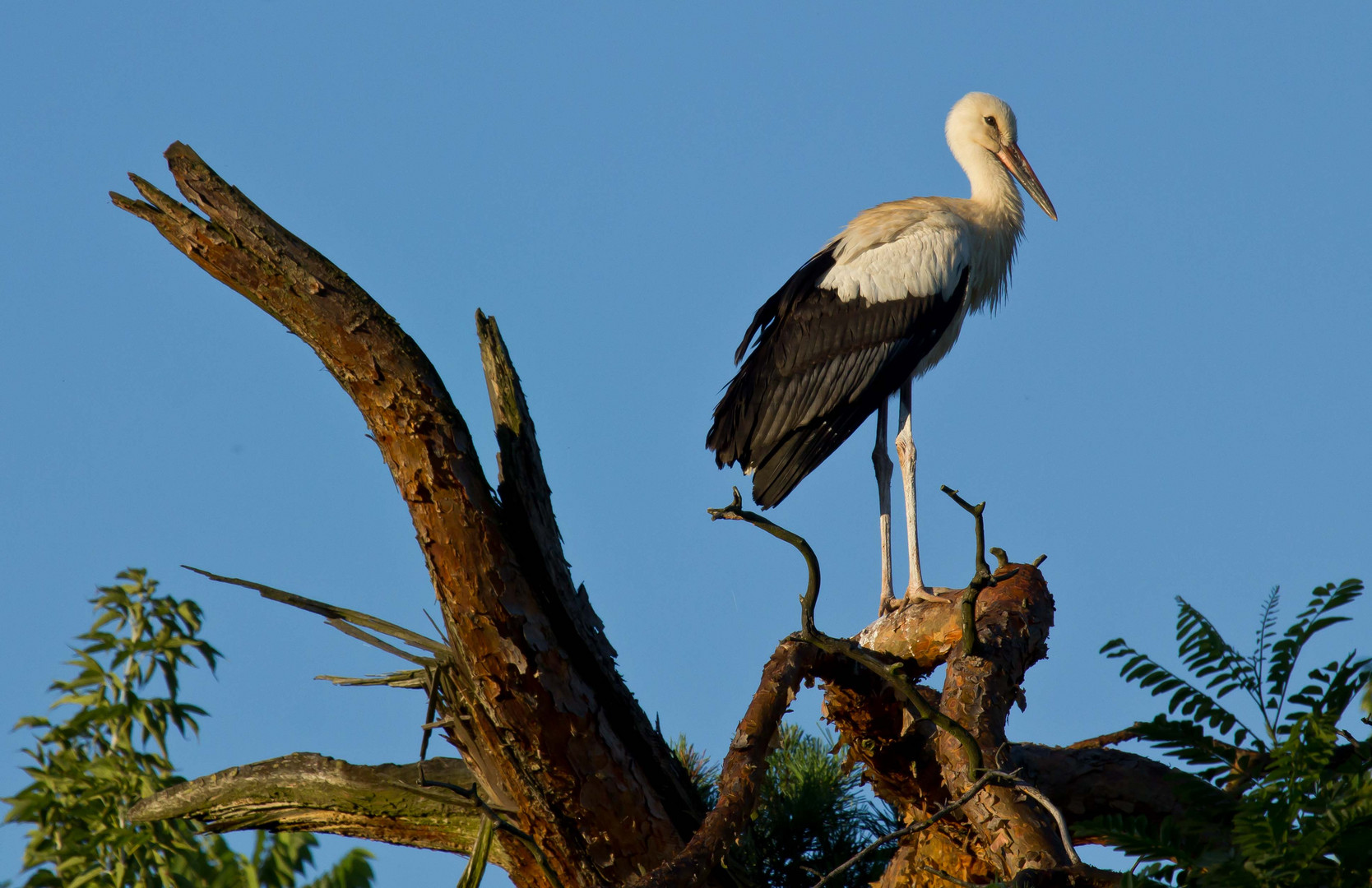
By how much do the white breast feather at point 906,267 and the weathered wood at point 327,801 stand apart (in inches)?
145

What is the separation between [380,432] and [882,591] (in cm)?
330

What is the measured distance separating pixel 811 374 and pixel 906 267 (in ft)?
2.89

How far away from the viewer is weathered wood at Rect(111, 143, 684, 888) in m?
4.16

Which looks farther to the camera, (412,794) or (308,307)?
(412,794)

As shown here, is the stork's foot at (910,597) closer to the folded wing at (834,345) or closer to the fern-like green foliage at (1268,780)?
the folded wing at (834,345)

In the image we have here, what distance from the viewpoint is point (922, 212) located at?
8094mm

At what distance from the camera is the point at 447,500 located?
163 inches

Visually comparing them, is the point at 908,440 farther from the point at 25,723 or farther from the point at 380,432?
the point at 25,723

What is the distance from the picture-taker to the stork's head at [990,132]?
29.2 feet

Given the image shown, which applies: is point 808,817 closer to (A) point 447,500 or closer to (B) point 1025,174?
(A) point 447,500

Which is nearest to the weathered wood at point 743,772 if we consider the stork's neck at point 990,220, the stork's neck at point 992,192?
the stork's neck at point 990,220

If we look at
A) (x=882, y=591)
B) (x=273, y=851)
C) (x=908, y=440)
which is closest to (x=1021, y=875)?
(x=273, y=851)

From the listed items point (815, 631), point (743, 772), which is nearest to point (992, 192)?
point (743, 772)

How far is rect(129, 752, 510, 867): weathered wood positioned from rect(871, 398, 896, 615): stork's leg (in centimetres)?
245
